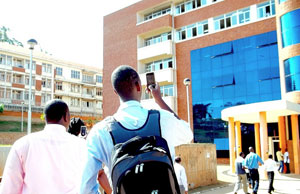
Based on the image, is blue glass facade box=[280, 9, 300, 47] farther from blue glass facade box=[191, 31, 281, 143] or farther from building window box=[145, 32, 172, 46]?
building window box=[145, 32, 172, 46]

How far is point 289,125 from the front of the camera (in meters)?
24.2

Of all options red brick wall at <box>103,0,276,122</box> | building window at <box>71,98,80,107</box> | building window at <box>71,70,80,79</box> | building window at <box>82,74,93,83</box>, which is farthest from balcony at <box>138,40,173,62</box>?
building window at <box>82,74,93,83</box>

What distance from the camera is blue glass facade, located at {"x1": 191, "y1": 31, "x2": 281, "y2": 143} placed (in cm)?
2655

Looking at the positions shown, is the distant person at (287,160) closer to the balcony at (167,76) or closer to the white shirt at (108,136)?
the balcony at (167,76)

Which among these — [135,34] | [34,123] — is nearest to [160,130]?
[135,34]

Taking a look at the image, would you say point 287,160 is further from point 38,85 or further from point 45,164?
point 38,85

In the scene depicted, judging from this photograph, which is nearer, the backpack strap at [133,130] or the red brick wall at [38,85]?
the backpack strap at [133,130]

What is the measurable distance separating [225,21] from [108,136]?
3008 cm

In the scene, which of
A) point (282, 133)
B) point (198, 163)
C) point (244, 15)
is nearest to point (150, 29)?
point (244, 15)

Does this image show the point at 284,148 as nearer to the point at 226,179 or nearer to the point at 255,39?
the point at 226,179

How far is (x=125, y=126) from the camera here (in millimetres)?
1960

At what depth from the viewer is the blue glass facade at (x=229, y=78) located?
2655 centimetres

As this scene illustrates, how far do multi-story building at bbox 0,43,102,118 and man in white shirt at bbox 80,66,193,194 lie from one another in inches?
1954

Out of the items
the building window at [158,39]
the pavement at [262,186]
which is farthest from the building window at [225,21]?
the pavement at [262,186]
